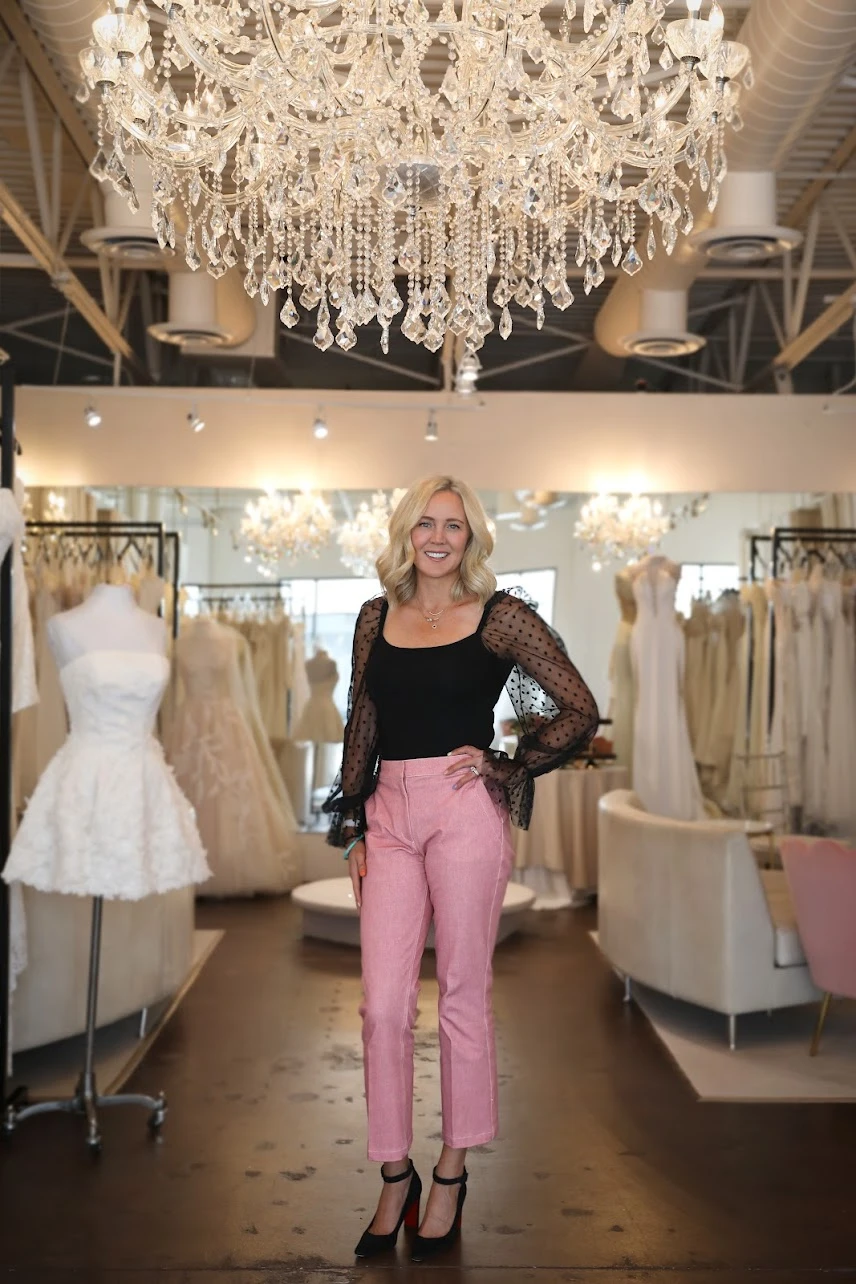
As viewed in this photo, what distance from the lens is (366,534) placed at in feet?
28.0

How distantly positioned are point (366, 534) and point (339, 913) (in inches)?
113

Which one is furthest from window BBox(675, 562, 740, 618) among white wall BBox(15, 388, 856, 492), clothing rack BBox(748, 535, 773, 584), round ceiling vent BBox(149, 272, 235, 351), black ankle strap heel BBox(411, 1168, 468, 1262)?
black ankle strap heel BBox(411, 1168, 468, 1262)

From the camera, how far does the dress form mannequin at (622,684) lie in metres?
8.47

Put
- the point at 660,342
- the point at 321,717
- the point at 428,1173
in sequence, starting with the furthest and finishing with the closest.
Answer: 1. the point at 321,717
2. the point at 660,342
3. the point at 428,1173

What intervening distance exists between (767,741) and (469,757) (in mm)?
5505

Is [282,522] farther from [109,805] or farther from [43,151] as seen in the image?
[109,805]

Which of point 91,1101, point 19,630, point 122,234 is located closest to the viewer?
point 91,1101

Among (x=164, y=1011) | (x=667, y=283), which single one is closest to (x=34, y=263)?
(x=667, y=283)

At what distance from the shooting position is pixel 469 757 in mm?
2992

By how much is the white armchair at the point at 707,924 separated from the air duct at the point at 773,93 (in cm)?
257

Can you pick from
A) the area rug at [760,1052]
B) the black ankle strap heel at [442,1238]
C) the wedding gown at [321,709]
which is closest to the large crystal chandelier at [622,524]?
the wedding gown at [321,709]

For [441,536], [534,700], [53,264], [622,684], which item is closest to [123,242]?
[53,264]

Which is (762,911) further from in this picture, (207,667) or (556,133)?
(207,667)

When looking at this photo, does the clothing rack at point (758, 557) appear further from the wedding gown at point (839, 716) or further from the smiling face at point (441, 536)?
the smiling face at point (441, 536)
